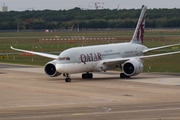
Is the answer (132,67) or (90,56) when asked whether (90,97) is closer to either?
(90,56)

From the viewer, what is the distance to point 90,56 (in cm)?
6041

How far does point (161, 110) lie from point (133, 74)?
911 inches

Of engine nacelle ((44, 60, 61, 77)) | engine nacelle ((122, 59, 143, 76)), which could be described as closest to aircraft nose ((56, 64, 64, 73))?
engine nacelle ((44, 60, 61, 77))

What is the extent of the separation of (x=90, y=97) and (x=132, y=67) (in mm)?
15759

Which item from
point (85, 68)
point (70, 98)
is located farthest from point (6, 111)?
point (85, 68)

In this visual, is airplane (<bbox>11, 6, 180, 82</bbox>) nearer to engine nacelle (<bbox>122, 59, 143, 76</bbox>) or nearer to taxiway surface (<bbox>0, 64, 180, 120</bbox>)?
engine nacelle (<bbox>122, 59, 143, 76</bbox>)

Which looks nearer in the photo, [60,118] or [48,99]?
[60,118]

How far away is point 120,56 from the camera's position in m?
64.1

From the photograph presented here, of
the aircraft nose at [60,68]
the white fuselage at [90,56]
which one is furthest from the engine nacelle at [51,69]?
the aircraft nose at [60,68]

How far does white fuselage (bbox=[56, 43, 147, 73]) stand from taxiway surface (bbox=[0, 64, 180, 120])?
122 cm

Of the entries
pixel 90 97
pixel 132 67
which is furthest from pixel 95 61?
pixel 90 97

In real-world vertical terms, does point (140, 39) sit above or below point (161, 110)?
above

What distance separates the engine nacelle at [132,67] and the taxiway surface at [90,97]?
0.76 meters

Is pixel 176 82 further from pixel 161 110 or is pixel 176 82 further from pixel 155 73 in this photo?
pixel 161 110
